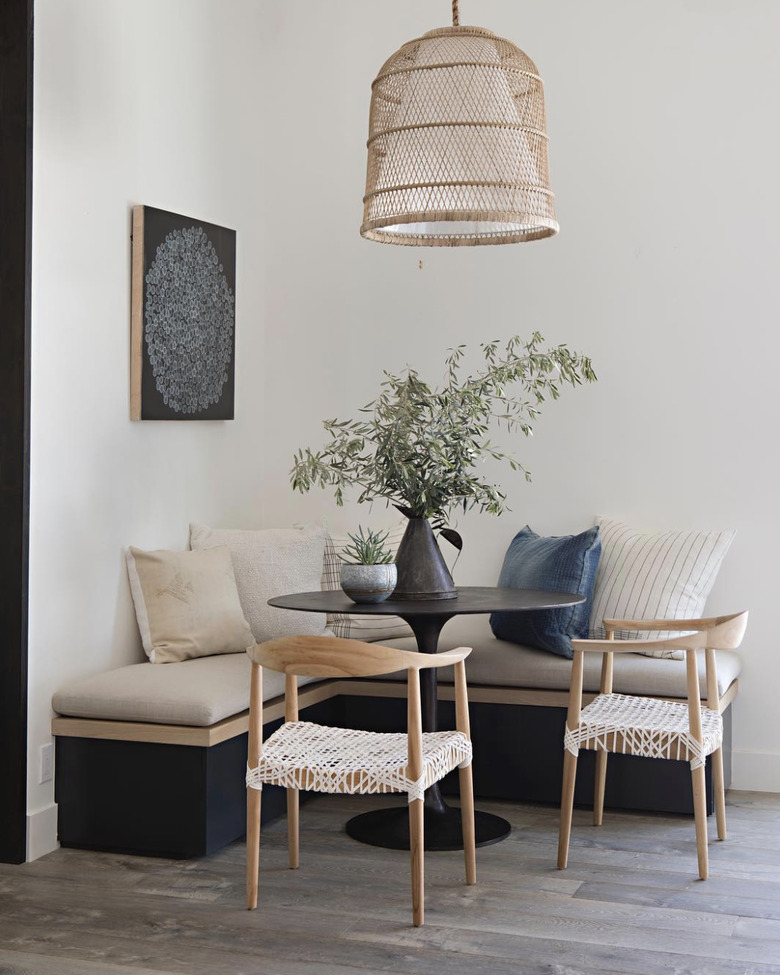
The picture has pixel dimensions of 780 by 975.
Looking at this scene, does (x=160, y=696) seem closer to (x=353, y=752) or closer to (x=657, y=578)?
(x=353, y=752)

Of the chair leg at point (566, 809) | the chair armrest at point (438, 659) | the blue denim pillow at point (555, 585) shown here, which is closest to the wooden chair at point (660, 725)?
the chair leg at point (566, 809)

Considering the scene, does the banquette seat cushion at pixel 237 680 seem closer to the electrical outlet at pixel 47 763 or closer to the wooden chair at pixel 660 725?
the electrical outlet at pixel 47 763

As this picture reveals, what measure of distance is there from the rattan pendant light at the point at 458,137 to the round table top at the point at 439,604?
1047 millimetres

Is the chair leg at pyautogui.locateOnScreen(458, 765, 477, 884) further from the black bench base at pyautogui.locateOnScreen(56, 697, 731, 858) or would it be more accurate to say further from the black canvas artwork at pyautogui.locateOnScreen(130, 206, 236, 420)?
the black canvas artwork at pyautogui.locateOnScreen(130, 206, 236, 420)

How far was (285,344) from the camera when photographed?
15.9ft

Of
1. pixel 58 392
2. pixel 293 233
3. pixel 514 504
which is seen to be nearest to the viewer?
pixel 58 392

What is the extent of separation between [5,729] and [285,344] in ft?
6.87

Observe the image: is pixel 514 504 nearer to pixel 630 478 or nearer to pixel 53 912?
pixel 630 478

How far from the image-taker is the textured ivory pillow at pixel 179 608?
12.4 ft

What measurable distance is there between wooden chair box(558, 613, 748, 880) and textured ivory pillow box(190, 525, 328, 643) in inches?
46.0

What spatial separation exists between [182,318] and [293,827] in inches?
72.8

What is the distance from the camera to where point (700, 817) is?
308 centimetres

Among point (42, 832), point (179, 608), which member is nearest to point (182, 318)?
point (179, 608)

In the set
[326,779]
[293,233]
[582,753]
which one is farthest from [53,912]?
[293,233]
